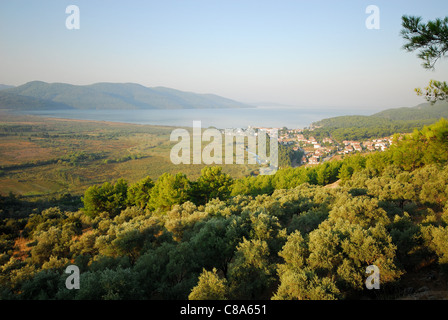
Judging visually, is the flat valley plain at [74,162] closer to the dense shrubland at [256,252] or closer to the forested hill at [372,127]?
the dense shrubland at [256,252]

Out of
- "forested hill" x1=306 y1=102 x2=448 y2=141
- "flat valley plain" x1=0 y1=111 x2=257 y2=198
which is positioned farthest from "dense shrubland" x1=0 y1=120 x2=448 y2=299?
"forested hill" x1=306 y1=102 x2=448 y2=141

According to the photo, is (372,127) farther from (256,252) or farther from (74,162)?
(256,252)

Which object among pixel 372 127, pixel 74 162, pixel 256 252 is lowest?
pixel 74 162

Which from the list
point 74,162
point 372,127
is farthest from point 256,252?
point 372,127

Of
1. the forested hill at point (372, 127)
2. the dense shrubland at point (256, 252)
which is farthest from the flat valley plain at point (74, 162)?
the forested hill at point (372, 127)

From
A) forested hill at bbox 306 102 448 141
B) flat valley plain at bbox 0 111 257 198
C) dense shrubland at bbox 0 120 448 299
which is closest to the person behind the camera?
dense shrubland at bbox 0 120 448 299

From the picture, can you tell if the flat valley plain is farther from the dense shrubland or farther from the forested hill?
the forested hill
